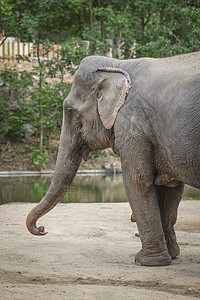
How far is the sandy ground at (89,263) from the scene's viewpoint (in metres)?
3.55

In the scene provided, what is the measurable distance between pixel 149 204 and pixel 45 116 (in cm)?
1402

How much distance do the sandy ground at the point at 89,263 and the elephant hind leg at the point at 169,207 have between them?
0.46ft

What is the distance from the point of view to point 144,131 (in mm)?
4176

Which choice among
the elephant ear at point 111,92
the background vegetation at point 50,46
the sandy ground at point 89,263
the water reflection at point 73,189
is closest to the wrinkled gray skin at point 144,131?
the elephant ear at point 111,92

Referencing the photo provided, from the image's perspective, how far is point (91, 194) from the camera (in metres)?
11.5

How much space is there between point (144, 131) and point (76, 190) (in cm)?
833

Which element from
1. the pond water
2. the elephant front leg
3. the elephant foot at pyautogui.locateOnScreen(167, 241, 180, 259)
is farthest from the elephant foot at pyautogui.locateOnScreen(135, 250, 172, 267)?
the pond water

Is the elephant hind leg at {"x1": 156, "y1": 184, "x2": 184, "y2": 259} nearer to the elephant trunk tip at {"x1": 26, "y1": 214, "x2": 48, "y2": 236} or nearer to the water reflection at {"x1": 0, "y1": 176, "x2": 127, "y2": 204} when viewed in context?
the elephant trunk tip at {"x1": 26, "y1": 214, "x2": 48, "y2": 236}

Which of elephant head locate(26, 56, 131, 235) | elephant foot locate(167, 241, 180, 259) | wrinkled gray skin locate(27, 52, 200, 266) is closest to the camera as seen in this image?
wrinkled gray skin locate(27, 52, 200, 266)

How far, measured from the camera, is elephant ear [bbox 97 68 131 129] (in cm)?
436

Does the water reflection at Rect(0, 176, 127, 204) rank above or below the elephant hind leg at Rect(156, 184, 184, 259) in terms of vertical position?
below

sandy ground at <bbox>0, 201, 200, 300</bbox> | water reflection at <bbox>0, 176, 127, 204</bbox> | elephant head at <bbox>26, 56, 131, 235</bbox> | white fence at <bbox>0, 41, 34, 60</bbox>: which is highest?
elephant head at <bbox>26, 56, 131, 235</bbox>

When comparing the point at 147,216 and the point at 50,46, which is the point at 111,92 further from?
the point at 50,46

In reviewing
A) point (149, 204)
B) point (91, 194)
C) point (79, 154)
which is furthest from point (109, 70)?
point (91, 194)
